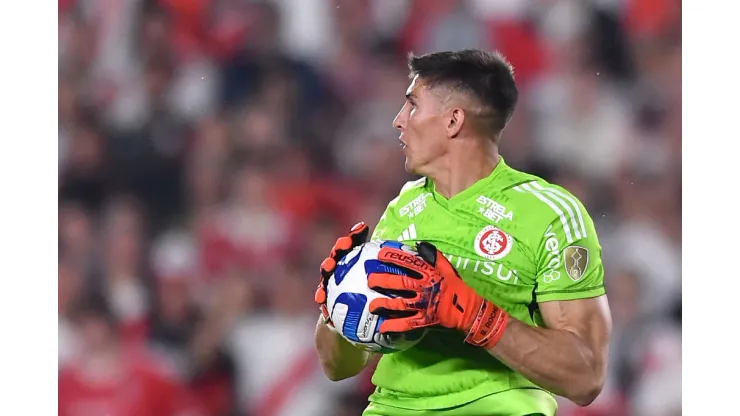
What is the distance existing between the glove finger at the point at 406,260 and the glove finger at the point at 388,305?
6 centimetres

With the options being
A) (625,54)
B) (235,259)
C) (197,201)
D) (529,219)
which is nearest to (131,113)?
(197,201)

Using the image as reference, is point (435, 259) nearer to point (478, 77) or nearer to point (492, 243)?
point (492, 243)

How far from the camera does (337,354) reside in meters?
1.99

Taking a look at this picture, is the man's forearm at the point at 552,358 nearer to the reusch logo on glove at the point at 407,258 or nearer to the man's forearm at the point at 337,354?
the reusch logo on glove at the point at 407,258

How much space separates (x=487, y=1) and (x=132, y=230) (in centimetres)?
155

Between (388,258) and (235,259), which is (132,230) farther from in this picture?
(388,258)

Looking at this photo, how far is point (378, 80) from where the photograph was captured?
10.5 ft

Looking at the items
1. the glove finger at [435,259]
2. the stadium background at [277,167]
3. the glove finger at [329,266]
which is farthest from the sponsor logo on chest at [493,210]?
the stadium background at [277,167]

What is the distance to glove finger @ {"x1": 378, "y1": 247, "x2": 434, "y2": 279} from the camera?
5.10 ft

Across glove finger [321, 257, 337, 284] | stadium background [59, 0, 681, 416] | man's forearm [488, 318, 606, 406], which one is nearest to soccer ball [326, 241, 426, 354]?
glove finger [321, 257, 337, 284]

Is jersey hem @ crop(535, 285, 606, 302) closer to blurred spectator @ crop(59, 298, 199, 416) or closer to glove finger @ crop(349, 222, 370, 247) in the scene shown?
glove finger @ crop(349, 222, 370, 247)

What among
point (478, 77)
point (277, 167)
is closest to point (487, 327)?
point (478, 77)

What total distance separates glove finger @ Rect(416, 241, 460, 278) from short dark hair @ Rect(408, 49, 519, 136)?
443mm

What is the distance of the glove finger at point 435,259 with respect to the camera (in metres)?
1.59
